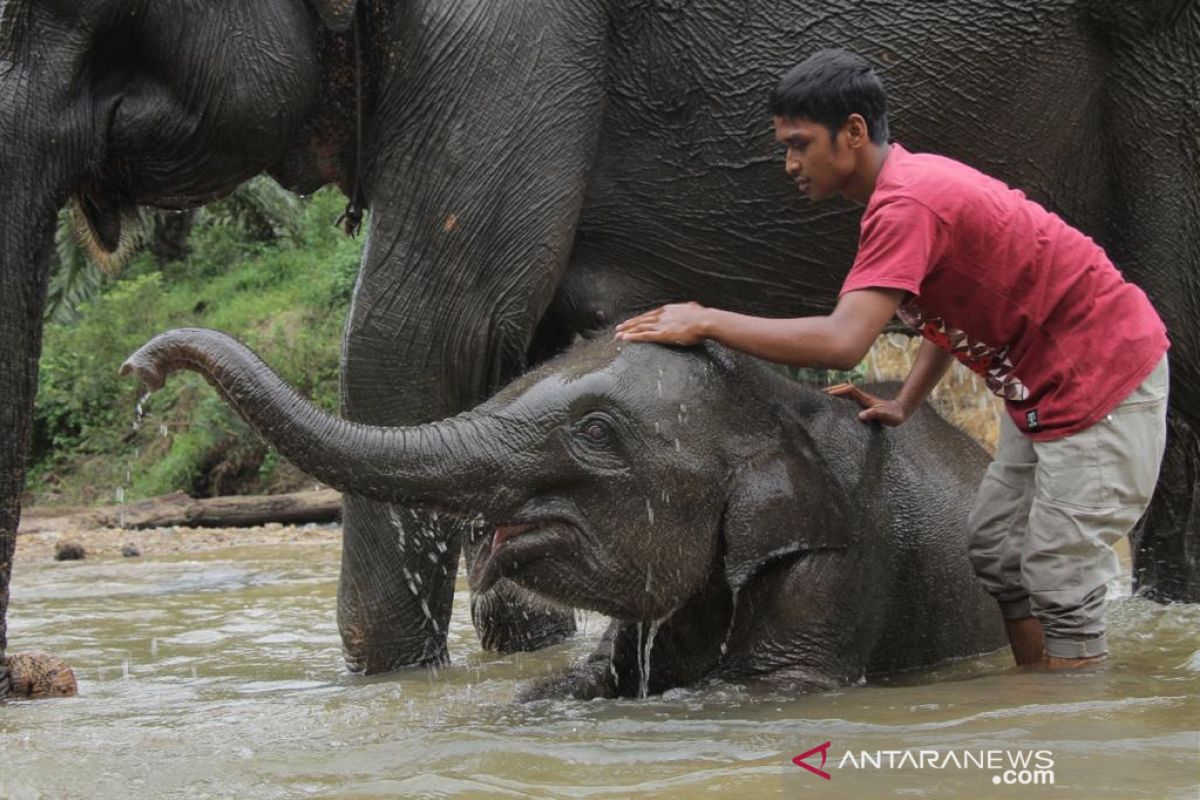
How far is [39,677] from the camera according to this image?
15.1ft

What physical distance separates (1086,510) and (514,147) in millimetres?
1716

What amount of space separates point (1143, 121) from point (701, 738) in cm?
230

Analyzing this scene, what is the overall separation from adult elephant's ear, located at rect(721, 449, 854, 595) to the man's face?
668 mm

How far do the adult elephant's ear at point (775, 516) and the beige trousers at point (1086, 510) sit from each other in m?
0.49

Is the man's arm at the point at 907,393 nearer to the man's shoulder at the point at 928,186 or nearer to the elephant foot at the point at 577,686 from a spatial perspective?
the man's shoulder at the point at 928,186

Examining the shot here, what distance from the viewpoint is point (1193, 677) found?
4.13 metres

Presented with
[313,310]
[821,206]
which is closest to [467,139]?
[821,206]

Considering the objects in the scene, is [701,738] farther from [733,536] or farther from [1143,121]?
[1143,121]

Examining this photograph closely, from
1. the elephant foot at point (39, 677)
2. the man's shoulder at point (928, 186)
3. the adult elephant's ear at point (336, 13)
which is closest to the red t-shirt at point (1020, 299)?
the man's shoulder at point (928, 186)

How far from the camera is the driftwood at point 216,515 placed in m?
12.9

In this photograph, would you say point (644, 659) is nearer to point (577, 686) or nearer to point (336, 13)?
point (577, 686)

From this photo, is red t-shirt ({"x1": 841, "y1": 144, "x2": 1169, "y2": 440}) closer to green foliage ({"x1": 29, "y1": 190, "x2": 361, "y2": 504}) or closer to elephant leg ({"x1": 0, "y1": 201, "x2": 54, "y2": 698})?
elephant leg ({"x1": 0, "y1": 201, "x2": 54, "y2": 698})

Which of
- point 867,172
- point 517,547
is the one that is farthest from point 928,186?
point 517,547

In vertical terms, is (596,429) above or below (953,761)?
above
